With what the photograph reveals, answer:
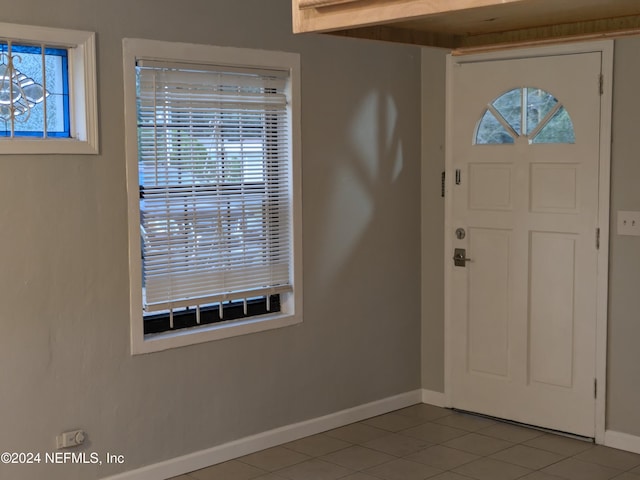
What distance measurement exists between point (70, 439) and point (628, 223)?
2949 mm

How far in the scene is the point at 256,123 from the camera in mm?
4129

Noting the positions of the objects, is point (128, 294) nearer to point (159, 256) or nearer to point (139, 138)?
point (159, 256)

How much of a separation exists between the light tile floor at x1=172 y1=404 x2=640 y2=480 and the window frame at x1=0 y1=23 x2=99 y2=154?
1.70 metres

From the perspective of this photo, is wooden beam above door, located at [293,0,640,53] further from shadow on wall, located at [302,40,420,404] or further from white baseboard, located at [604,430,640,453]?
white baseboard, located at [604,430,640,453]

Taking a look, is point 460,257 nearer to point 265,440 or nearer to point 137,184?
point 265,440

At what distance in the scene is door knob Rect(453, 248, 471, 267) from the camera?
4.77 m

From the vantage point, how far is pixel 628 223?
13.5 feet

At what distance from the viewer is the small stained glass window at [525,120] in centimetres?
431

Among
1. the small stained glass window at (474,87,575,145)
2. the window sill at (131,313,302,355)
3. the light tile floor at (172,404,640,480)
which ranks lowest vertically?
the light tile floor at (172,404,640,480)

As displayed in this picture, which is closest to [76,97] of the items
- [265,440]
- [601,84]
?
[265,440]

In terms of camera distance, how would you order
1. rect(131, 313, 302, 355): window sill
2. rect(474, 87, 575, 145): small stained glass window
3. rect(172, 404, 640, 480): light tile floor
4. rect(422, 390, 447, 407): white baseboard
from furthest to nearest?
rect(422, 390, 447, 407): white baseboard < rect(474, 87, 575, 145): small stained glass window < rect(172, 404, 640, 480): light tile floor < rect(131, 313, 302, 355): window sill

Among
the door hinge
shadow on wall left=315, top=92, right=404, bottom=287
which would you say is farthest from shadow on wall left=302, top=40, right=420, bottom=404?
the door hinge

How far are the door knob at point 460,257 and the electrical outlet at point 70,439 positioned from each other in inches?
94.4

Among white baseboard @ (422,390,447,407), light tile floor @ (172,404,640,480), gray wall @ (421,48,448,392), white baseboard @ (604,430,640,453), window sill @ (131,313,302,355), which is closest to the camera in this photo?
window sill @ (131,313,302,355)
